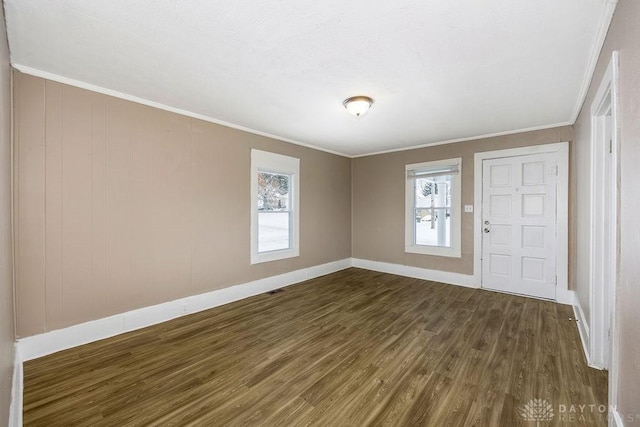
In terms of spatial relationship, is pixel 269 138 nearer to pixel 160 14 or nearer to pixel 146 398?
pixel 160 14

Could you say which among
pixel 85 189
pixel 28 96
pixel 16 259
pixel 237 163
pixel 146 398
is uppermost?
pixel 28 96

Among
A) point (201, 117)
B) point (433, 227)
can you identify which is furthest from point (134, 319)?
point (433, 227)

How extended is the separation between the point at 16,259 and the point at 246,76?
252 cm

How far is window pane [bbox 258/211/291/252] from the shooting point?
4.52m

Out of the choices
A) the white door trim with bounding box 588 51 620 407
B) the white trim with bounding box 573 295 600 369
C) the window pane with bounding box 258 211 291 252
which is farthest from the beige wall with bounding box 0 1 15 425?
the white trim with bounding box 573 295 600 369

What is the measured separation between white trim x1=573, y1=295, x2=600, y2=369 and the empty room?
5 centimetres

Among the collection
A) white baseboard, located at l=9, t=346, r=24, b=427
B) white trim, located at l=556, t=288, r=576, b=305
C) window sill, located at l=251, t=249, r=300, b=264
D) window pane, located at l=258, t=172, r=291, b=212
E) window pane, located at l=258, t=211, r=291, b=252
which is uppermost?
window pane, located at l=258, t=172, r=291, b=212

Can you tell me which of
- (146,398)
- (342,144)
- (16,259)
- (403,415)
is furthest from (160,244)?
(342,144)

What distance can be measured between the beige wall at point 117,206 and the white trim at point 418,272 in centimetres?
253

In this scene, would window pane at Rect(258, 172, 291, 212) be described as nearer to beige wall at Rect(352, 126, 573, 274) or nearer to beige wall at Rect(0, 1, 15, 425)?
beige wall at Rect(352, 126, 573, 274)

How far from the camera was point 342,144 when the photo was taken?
5.16 m

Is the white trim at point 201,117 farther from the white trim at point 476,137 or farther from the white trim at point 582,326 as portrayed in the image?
the white trim at point 582,326

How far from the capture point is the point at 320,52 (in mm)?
2148

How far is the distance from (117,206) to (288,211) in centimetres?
253
